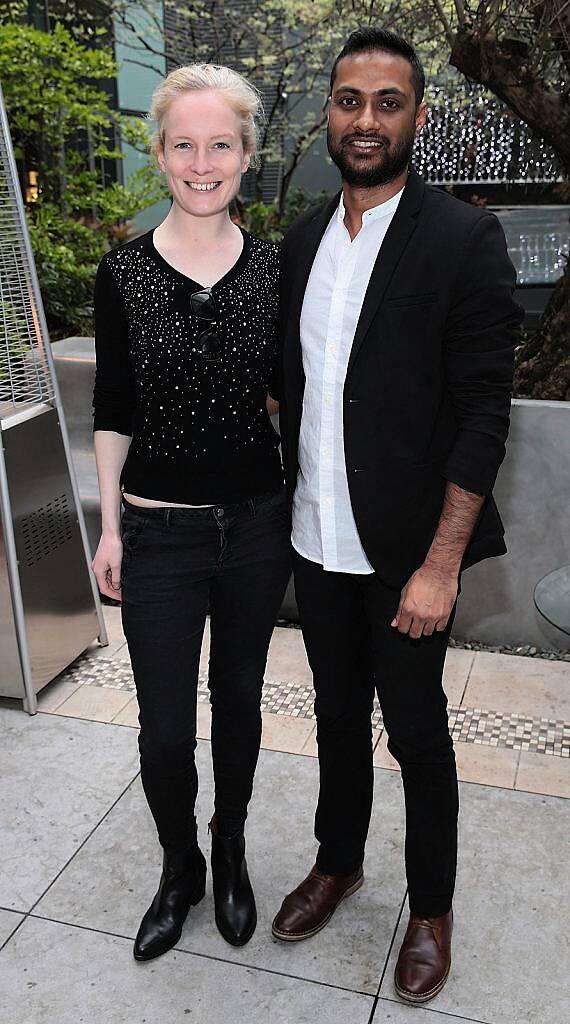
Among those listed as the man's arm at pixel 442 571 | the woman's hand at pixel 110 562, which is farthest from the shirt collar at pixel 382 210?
the woman's hand at pixel 110 562

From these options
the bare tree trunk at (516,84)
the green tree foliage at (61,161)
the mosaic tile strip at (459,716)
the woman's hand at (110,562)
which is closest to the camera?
the woman's hand at (110,562)

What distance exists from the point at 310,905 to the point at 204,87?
67.5 inches

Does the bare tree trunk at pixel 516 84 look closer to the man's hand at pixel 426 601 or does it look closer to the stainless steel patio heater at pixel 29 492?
the stainless steel patio heater at pixel 29 492

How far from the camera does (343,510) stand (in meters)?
1.77

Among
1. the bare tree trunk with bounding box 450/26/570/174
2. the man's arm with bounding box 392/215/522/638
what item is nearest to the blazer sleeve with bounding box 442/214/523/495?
the man's arm with bounding box 392/215/522/638

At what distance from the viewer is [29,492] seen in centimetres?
302

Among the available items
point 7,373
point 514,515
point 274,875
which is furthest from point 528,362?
point 274,875

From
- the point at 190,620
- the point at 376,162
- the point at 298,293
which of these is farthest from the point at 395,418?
the point at 190,620

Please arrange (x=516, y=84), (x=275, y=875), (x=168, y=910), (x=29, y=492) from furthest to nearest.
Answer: (x=516, y=84)
(x=29, y=492)
(x=275, y=875)
(x=168, y=910)

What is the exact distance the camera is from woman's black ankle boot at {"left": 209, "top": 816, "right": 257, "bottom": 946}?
2102mm

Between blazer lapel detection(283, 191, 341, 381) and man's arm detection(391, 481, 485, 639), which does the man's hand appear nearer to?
man's arm detection(391, 481, 485, 639)

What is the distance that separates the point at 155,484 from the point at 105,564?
0.82 feet

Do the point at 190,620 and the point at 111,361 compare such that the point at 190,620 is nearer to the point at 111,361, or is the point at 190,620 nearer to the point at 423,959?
the point at 111,361

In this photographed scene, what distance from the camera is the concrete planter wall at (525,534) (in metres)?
3.36
